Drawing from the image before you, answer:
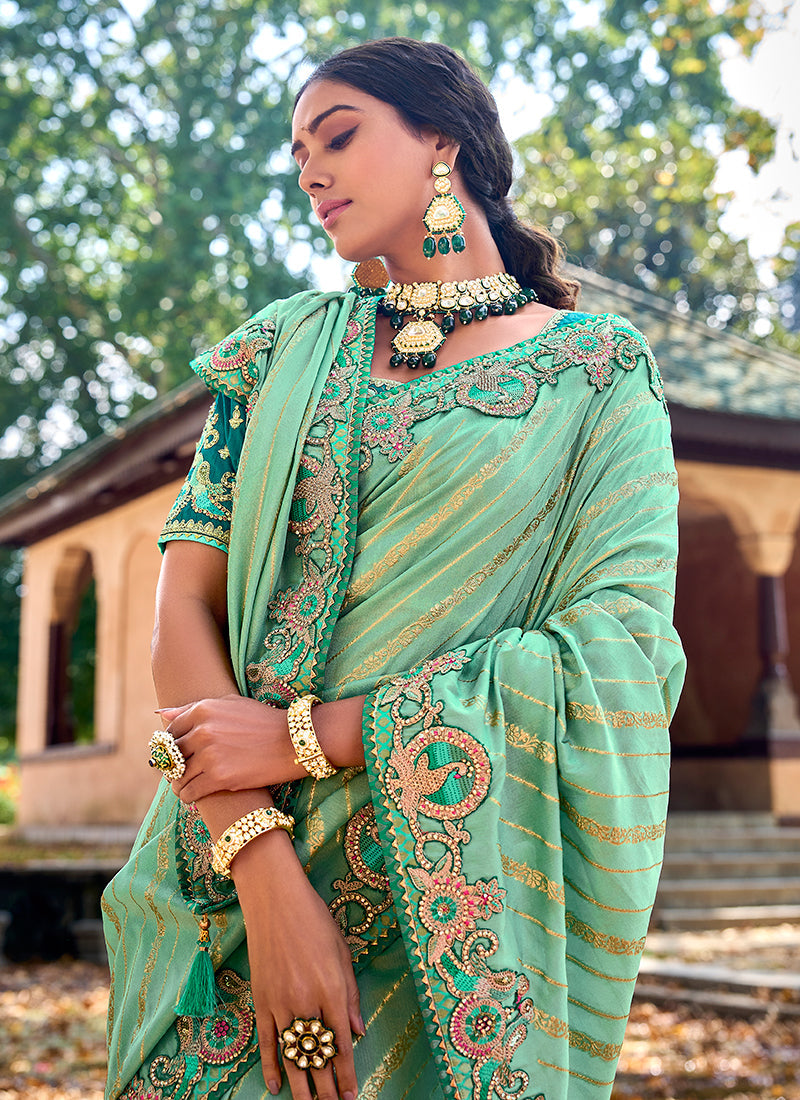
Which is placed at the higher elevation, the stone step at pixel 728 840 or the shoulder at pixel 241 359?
the shoulder at pixel 241 359

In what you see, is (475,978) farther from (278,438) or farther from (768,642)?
(768,642)

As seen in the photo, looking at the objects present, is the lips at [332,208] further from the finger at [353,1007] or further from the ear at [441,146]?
the finger at [353,1007]

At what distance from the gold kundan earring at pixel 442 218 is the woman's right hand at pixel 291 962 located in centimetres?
97

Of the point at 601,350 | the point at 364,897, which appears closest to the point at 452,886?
the point at 364,897

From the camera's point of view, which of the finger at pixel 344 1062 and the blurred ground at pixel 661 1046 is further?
the blurred ground at pixel 661 1046

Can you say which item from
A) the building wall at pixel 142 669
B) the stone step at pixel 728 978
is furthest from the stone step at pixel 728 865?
the stone step at pixel 728 978

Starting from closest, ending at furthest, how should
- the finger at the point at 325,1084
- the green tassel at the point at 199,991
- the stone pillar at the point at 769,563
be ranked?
the finger at the point at 325,1084 → the green tassel at the point at 199,991 → the stone pillar at the point at 769,563

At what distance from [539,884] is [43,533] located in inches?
539

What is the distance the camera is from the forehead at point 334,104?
1.81m

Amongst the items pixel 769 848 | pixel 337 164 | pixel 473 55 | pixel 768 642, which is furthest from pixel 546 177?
pixel 337 164

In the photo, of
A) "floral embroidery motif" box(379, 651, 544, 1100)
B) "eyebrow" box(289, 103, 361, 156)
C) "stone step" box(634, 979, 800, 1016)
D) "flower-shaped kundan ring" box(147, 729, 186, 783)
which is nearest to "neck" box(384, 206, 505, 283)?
"eyebrow" box(289, 103, 361, 156)

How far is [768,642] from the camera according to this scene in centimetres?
1084

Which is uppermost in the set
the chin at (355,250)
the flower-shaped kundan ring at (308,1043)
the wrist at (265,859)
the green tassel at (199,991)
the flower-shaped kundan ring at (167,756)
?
the chin at (355,250)

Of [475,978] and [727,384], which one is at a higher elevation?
[727,384]
